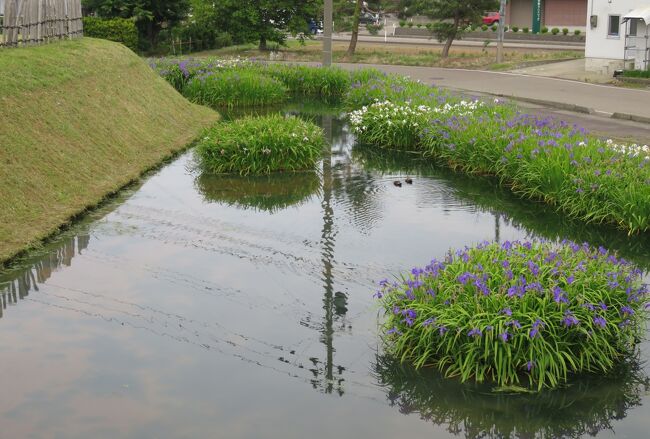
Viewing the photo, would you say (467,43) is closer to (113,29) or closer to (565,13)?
(565,13)

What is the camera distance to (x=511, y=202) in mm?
14234

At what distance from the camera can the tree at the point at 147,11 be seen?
4212 centimetres

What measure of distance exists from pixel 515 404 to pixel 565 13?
2189 inches

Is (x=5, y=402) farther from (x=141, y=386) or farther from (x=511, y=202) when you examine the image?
(x=511, y=202)

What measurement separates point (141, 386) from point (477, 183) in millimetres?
8952

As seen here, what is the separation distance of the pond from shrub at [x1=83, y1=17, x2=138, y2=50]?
2733 cm

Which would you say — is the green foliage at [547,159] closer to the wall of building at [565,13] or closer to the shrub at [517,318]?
the shrub at [517,318]

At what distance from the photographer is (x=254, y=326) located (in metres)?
9.04

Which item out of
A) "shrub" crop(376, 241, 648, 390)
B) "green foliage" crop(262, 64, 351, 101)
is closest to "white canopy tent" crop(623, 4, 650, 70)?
"green foliage" crop(262, 64, 351, 101)

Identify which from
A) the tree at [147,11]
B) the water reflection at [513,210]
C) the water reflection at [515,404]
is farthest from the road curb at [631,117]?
the tree at [147,11]

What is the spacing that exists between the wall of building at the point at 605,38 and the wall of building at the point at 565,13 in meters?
25.8

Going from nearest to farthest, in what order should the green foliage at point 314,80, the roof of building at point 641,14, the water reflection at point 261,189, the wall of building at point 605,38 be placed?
the water reflection at point 261,189
the green foliage at point 314,80
the roof of building at point 641,14
the wall of building at point 605,38

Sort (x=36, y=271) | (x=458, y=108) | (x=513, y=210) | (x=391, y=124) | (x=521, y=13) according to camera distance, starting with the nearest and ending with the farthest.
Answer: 1. (x=36, y=271)
2. (x=513, y=210)
3. (x=391, y=124)
4. (x=458, y=108)
5. (x=521, y=13)

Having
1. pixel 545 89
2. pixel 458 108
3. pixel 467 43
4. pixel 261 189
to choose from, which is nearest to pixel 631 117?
pixel 458 108
